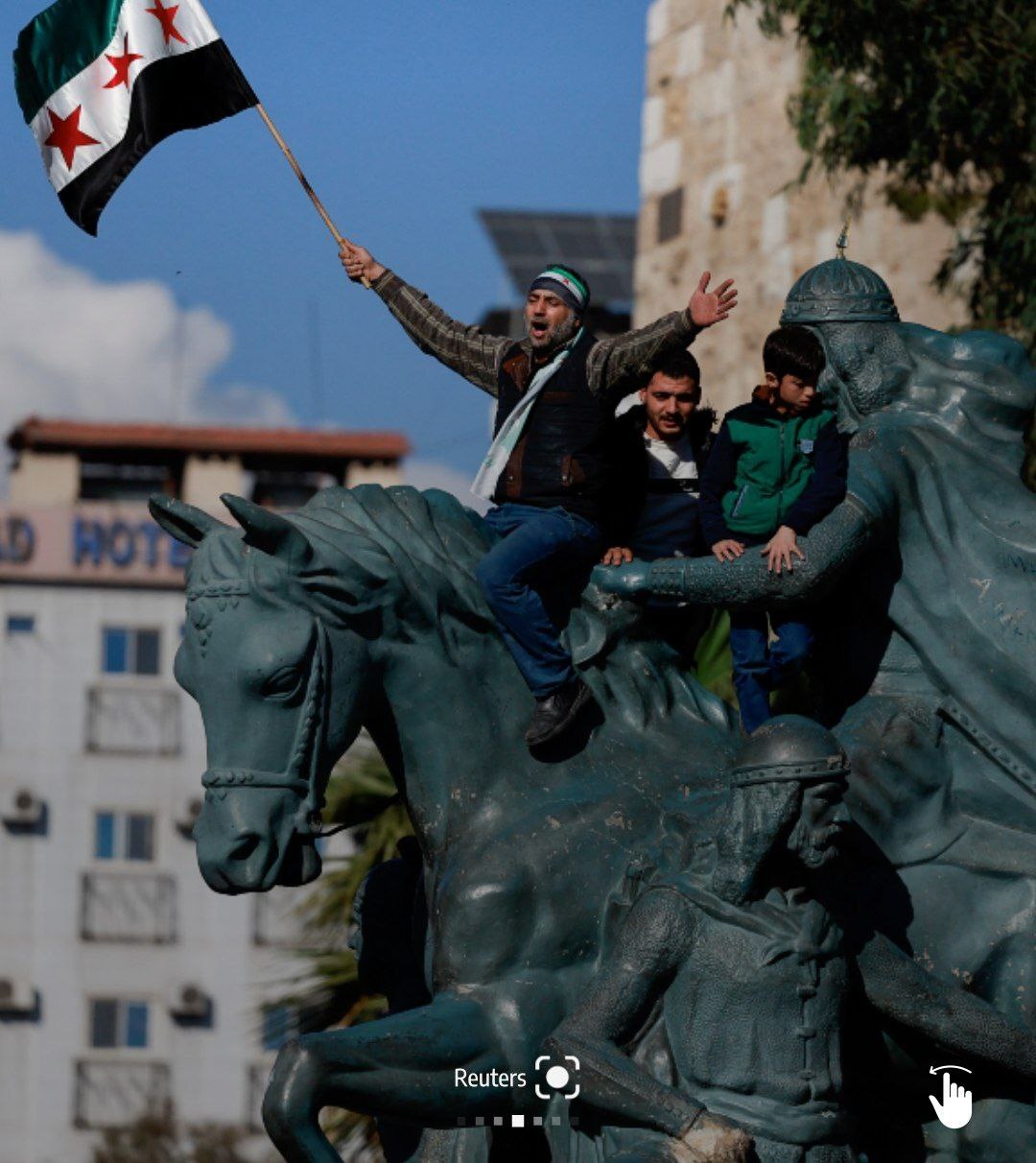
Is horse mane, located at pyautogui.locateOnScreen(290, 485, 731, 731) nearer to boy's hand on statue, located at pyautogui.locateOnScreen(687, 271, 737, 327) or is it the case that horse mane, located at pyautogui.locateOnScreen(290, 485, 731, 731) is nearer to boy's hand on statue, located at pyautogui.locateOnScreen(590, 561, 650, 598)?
boy's hand on statue, located at pyautogui.locateOnScreen(590, 561, 650, 598)

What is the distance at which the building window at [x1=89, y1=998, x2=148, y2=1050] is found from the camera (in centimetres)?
4734

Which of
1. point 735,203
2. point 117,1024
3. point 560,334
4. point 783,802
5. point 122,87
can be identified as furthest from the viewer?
point 117,1024

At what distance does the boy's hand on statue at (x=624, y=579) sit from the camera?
8508mm

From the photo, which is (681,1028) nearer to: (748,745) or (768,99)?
(748,745)

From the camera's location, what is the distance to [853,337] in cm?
898

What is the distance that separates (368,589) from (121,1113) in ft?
132

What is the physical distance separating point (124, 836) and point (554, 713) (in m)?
40.1

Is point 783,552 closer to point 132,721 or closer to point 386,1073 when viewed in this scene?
point 386,1073

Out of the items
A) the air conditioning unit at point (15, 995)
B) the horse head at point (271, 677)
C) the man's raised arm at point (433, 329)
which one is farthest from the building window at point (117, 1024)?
the horse head at point (271, 677)

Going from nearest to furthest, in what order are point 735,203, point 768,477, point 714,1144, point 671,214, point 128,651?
point 714,1144 < point 768,477 < point 735,203 < point 671,214 < point 128,651

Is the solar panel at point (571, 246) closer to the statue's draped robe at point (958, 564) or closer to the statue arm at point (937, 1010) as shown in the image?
the statue's draped robe at point (958, 564)

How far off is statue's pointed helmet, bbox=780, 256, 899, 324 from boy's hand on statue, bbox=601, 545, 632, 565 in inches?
33.8

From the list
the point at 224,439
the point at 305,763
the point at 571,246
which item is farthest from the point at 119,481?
the point at 305,763

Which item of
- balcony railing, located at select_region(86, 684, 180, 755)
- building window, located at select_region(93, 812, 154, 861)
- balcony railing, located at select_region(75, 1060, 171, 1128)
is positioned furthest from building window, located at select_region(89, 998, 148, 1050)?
balcony railing, located at select_region(86, 684, 180, 755)
